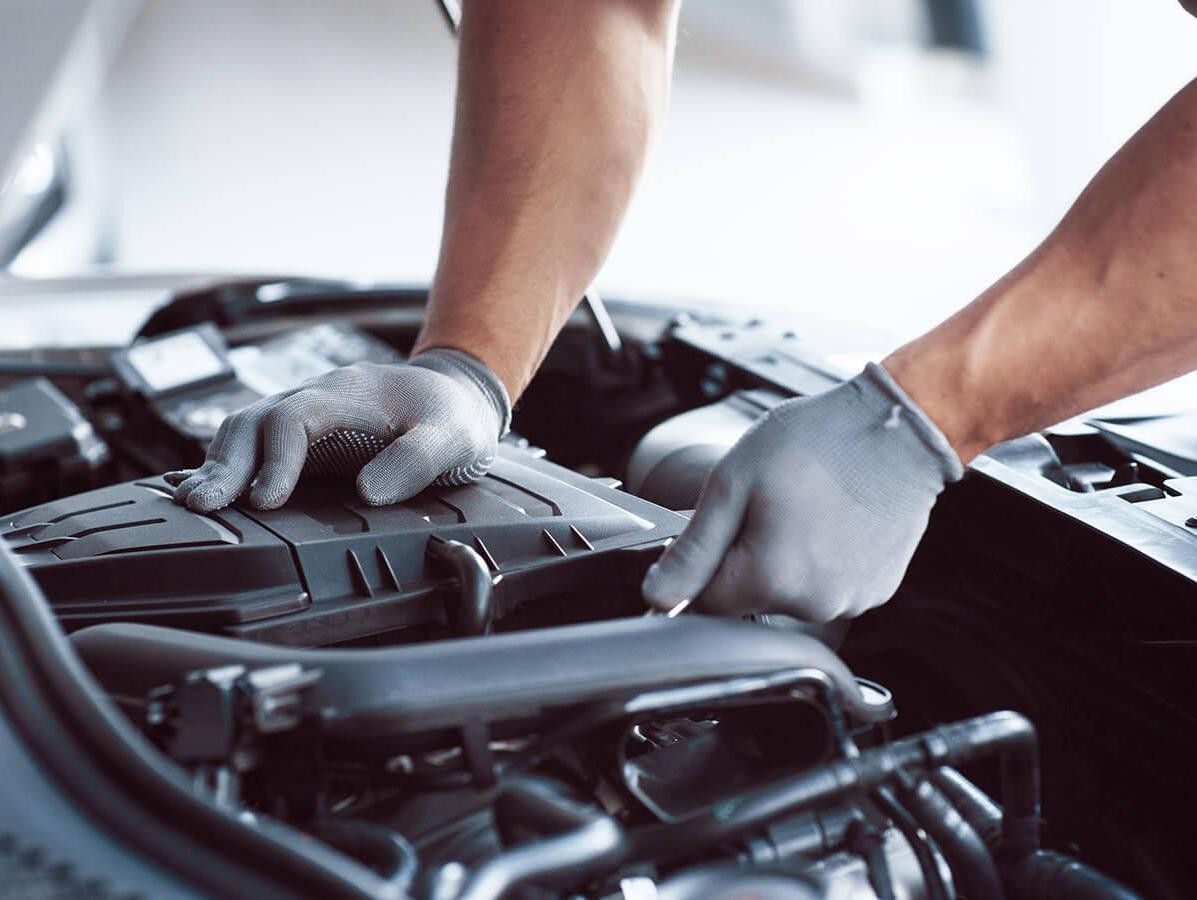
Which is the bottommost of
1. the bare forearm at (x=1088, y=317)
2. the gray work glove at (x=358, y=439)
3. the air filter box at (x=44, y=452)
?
the air filter box at (x=44, y=452)

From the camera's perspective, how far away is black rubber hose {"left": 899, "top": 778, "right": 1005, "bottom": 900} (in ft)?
2.64

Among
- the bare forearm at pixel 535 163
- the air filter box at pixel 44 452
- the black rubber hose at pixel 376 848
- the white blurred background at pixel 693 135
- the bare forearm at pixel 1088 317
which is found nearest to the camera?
the black rubber hose at pixel 376 848

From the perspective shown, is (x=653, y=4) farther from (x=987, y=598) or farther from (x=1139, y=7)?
(x=1139, y=7)

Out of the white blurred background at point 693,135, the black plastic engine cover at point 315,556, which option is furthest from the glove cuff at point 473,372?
the white blurred background at point 693,135

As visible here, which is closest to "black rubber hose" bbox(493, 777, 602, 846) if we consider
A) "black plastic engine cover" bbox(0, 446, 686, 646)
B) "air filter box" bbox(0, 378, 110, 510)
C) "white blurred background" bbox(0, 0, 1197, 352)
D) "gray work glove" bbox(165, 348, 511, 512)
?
"black plastic engine cover" bbox(0, 446, 686, 646)

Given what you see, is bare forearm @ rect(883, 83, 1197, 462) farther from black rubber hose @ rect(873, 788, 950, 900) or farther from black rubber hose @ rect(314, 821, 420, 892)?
black rubber hose @ rect(314, 821, 420, 892)

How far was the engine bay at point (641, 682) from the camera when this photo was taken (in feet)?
2.34

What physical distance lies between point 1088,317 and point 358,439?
1.76 ft

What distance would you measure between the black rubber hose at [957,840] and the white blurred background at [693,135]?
118 inches

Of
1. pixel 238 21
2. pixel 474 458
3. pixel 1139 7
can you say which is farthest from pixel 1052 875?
pixel 238 21

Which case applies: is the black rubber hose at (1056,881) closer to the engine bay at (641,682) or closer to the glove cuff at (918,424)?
the engine bay at (641,682)

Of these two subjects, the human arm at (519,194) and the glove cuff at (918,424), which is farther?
the human arm at (519,194)

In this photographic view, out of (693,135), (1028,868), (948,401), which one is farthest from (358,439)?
(693,135)

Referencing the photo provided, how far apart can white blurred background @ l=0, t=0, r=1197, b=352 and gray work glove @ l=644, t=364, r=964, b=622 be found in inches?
110
